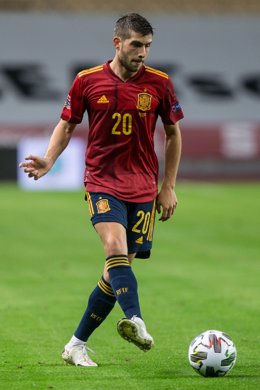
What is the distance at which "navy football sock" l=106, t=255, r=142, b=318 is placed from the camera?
7.14 metres

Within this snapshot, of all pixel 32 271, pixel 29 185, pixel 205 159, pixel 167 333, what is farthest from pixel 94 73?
pixel 205 159

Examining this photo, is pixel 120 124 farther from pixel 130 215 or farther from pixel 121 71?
pixel 130 215

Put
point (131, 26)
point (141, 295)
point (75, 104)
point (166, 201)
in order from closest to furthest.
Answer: point (131, 26), point (75, 104), point (166, 201), point (141, 295)

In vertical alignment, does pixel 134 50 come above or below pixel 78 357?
above

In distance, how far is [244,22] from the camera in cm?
3778

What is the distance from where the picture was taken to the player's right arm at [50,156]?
7.67m

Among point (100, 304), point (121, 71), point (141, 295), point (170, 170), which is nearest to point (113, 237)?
point (100, 304)

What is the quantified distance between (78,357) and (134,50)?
7.31ft

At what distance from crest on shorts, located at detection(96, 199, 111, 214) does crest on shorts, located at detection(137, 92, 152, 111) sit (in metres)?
0.71

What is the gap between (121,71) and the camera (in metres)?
7.70

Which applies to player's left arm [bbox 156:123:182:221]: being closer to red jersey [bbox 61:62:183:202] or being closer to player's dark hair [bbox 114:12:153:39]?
red jersey [bbox 61:62:183:202]

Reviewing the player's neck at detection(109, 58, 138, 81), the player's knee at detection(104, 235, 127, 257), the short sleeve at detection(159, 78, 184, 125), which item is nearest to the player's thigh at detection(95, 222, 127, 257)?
the player's knee at detection(104, 235, 127, 257)

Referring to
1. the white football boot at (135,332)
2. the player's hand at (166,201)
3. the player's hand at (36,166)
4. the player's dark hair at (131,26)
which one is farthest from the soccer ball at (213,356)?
the player's dark hair at (131,26)

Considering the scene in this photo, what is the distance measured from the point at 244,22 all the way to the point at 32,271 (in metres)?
25.2
